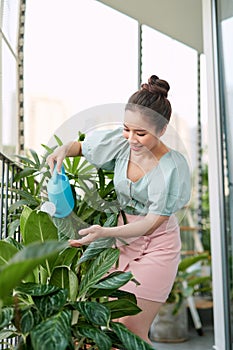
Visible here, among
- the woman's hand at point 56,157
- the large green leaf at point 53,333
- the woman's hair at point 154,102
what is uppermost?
the woman's hair at point 154,102

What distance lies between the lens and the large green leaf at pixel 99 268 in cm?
178

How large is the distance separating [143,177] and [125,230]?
0.23 metres

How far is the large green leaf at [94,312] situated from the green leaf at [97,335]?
0.03 meters

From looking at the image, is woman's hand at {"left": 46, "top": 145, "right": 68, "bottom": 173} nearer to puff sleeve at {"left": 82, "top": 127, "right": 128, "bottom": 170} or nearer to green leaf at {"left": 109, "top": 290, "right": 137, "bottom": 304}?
puff sleeve at {"left": 82, "top": 127, "right": 128, "bottom": 170}

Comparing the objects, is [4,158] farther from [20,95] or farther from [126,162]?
[20,95]

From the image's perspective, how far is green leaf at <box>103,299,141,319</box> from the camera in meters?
1.78

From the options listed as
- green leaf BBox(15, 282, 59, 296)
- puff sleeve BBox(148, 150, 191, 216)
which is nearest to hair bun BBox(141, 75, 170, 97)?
puff sleeve BBox(148, 150, 191, 216)

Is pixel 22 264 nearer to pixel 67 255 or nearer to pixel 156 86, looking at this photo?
pixel 67 255

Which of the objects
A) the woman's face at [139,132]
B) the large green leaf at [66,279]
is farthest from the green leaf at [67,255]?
the woman's face at [139,132]

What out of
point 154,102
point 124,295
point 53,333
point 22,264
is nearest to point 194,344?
point 124,295

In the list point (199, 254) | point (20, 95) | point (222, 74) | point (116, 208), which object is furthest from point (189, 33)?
point (116, 208)

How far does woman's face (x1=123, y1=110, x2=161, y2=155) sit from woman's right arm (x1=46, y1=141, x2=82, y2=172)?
25 cm

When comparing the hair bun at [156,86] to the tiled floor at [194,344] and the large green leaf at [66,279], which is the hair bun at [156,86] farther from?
the tiled floor at [194,344]

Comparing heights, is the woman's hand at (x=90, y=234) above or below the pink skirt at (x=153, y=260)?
above
